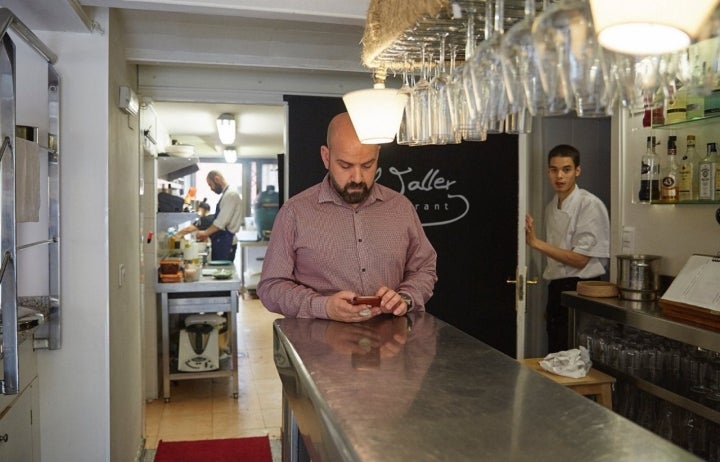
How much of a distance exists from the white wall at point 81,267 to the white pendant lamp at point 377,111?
4.11ft

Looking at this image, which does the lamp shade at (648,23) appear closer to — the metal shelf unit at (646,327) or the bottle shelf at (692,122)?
the metal shelf unit at (646,327)

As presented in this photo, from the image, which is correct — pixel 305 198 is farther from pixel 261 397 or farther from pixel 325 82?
pixel 261 397

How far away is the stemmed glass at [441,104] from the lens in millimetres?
1882

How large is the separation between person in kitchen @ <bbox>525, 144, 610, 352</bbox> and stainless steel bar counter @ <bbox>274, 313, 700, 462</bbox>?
2.34 m

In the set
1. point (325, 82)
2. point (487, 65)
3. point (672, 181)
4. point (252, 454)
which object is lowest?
point (252, 454)

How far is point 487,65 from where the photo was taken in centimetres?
156

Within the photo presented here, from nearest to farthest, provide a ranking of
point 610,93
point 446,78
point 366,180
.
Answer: point 610,93 < point 446,78 < point 366,180

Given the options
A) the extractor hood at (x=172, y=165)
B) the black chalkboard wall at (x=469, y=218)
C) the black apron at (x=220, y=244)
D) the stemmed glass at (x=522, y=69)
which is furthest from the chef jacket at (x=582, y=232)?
the black apron at (x=220, y=244)

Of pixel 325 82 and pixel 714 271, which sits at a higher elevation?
pixel 325 82

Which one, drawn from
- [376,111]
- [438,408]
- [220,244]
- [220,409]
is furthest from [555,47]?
[220,244]

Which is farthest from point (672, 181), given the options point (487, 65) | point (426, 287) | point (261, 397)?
point (261, 397)

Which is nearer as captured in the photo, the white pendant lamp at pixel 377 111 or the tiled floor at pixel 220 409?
the white pendant lamp at pixel 377 111

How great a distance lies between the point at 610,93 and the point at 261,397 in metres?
4.01

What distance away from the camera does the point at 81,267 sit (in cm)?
274
